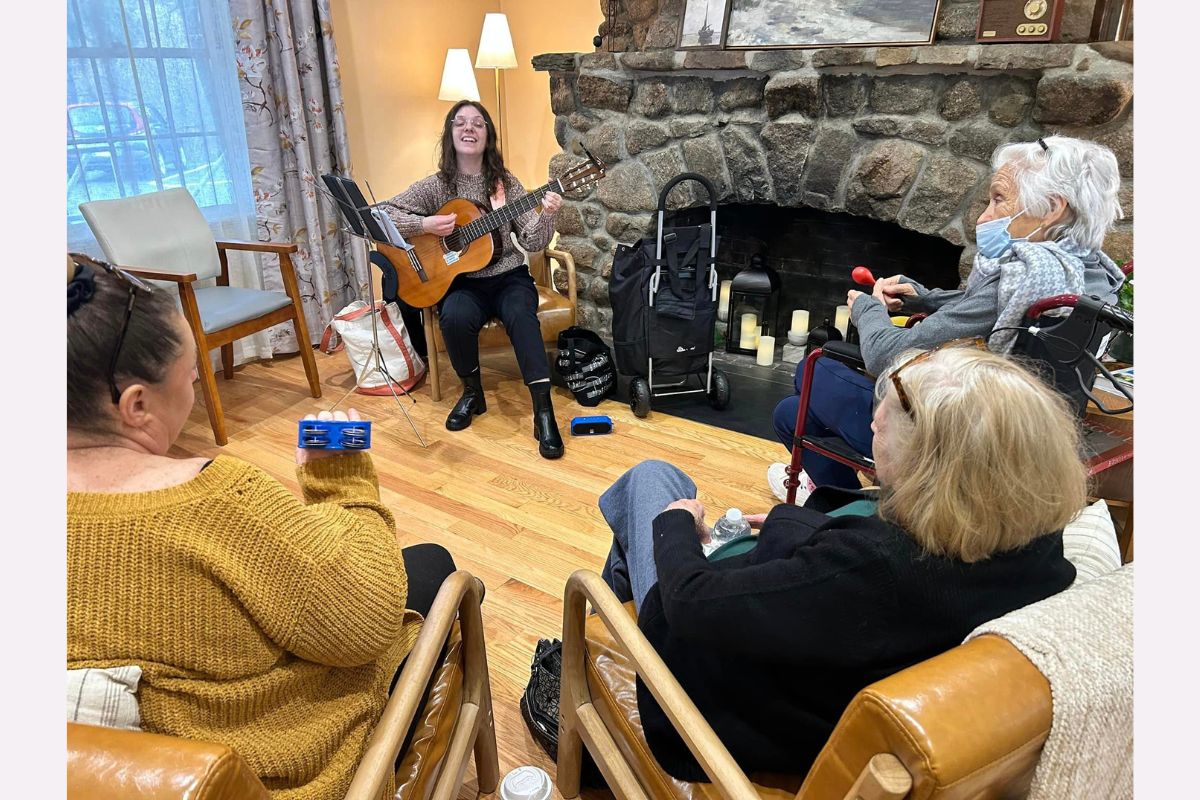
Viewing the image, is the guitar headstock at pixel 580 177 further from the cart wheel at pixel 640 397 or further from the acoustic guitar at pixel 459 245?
the cart wheel at pixel 640 397

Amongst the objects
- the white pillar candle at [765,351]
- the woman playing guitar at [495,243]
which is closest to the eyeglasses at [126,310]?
the woman playing guitar at [495,243]

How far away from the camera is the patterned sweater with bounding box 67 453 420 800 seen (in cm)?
68

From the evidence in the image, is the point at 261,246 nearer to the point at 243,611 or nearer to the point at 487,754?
the point at 487,754

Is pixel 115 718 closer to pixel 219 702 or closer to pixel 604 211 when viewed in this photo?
pixel 219 702

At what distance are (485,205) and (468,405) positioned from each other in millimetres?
763

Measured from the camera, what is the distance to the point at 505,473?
8.01 ft

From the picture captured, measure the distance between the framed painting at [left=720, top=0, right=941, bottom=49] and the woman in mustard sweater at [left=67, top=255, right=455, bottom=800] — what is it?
241 centimetres

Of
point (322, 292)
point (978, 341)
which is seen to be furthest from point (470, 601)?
point (322, 292)

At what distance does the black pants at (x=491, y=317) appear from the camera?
2703mm

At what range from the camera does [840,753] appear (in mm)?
623

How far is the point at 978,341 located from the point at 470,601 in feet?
3.89

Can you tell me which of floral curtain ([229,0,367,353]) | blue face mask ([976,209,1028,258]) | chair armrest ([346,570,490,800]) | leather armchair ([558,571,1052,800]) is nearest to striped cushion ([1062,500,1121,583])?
leather armchair ([558,571,1052,800])

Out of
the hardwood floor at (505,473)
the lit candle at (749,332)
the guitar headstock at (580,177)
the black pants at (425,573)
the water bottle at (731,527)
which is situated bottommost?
the hardwood floor at (505,473)

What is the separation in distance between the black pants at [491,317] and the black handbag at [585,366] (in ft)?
0.73
